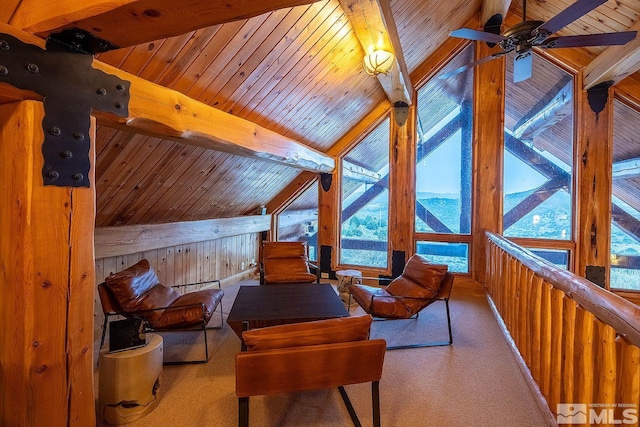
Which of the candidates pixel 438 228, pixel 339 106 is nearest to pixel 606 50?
pixel 438 228

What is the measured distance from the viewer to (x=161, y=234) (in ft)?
12.5

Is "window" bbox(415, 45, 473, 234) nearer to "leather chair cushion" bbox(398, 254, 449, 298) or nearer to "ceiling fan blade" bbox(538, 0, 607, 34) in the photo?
"leather chair cushion" bbox(398, 254, 449, 298)

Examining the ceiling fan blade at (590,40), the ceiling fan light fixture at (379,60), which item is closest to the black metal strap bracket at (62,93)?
the ceiling fan light fixture at (379,60)

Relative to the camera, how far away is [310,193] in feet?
22.9

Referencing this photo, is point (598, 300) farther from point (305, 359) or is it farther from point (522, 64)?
point (522, 64)

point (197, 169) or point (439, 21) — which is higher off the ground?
point (439, 21)

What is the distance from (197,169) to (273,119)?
1.03m

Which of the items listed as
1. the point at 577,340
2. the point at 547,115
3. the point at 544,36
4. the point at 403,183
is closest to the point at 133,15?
the point at 577,340

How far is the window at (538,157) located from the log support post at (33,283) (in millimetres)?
5320

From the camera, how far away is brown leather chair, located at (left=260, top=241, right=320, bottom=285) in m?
4.00

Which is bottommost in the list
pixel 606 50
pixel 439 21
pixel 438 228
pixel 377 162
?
pixel 438 228

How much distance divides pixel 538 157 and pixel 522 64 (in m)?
2.21

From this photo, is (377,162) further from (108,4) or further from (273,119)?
(108,4)

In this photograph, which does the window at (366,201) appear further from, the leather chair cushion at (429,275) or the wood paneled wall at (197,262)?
the leather chair cushion at (429,275)
